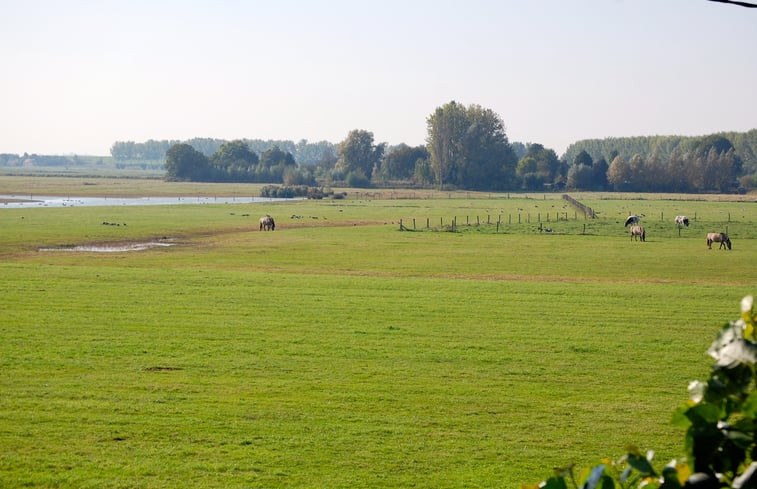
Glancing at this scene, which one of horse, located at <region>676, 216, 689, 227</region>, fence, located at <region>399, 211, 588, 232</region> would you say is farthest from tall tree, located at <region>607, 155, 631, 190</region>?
horse, located at <region>676, 216, 689, 227</region>

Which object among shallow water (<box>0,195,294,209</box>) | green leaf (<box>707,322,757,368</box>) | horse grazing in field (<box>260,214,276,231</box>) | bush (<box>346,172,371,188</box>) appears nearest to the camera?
green leaf (<box>707,322,757,368</box>)

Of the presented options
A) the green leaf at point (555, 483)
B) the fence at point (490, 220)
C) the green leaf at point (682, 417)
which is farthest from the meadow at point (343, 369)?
the fence at point (490, 220)

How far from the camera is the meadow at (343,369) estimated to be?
14.1 metres

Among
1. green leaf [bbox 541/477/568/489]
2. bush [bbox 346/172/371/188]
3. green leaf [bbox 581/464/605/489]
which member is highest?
green leaf [bbox 581/464/605/489]

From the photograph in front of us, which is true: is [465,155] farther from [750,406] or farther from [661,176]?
[750,406]

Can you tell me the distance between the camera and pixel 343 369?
20.4m

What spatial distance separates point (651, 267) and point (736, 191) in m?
141

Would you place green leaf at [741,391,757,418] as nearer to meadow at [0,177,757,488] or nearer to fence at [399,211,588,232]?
meadow at [0,177,757,488]

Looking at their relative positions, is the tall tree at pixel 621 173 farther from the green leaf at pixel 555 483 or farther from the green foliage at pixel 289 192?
the green leaf at pixel 555 483

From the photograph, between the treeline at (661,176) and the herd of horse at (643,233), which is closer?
the herd of horse at (643,233)

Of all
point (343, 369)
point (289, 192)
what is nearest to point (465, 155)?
point (289, 192)

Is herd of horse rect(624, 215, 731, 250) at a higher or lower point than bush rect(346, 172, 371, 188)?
lower

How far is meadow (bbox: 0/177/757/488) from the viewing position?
14117mm

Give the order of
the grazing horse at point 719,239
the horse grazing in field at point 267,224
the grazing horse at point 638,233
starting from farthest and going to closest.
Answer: the horse grazing in field at point 267,224 < the grazing horse at point 638,233 < the grazing horse at point 719,239
